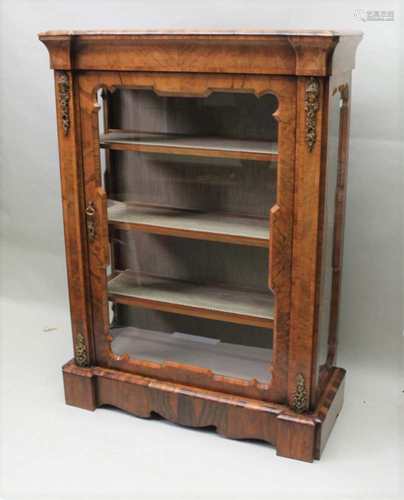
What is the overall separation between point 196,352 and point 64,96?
0.61 metres

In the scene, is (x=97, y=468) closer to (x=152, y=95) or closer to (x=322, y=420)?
(x=322, y=420)

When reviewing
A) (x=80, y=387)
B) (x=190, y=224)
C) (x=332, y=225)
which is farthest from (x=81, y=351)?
(x=332, y=225)

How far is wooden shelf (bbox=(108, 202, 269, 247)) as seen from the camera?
4.63 ft

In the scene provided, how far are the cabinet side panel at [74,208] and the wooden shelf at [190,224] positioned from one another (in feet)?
0.26

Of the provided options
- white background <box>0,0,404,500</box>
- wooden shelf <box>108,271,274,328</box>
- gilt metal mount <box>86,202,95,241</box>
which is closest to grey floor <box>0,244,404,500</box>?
white background <box>0,0,404,500</box>

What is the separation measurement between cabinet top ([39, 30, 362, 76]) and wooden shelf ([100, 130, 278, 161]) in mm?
154

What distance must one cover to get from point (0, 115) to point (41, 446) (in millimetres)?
1029

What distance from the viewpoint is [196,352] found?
1.54 m

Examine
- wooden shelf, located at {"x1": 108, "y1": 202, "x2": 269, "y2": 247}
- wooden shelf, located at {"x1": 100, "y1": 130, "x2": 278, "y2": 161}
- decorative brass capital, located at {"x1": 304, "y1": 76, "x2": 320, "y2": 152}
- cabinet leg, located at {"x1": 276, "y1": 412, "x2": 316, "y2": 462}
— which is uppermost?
decorative brass capital, located at {"x1": 304, "y1": 76, "x2": 320, "y2": 152}

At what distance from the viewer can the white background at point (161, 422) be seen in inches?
53.9

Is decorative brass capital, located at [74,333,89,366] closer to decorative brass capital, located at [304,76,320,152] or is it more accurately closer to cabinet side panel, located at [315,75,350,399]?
cabinet side panel, located at [315,75,350,399]

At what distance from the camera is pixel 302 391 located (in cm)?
139


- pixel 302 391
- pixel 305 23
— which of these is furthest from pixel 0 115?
pixel 302 391

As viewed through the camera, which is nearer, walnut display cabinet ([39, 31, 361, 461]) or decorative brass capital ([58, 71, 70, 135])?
walnut display cabinet ([39, 31, 361, 461])
